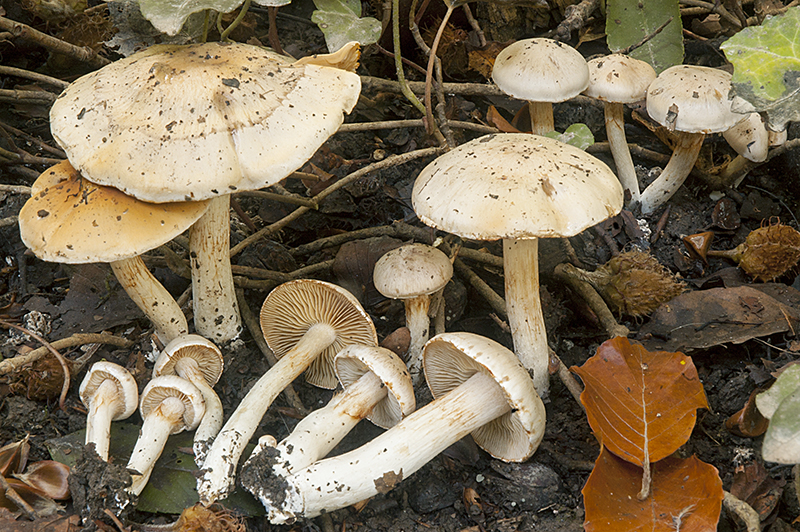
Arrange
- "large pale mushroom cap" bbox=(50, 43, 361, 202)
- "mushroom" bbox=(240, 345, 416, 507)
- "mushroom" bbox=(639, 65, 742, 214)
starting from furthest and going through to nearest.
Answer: "mushroom" bbox=(639, 65, 742, 214) < "mushroom" bbox=(240, 345, 416, 507) < "large pale mushroom cap" bbox=(50, 43, 361, 202)

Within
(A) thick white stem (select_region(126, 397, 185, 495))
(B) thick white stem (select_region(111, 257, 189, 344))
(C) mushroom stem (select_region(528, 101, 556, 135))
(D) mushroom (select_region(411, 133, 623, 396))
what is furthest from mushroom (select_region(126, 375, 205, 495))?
(C) mushroom stem (select_region(528, 101, 556, 135))

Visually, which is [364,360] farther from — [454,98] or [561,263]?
[454,98]

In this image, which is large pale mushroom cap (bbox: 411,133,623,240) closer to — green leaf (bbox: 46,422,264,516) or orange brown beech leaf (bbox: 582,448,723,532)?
orange brown beech leaf (bbox: 582,448,723,532)

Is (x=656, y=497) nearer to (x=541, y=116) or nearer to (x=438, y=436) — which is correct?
(x=438, y=436)

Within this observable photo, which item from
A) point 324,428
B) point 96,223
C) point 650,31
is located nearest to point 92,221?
point 96,223

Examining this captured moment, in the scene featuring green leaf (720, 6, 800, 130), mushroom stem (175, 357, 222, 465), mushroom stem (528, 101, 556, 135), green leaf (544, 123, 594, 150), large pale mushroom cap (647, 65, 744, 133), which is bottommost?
mushroom stem (175, 357, 222, 465)

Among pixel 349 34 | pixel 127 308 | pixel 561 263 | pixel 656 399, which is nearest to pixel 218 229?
pixel 127 308

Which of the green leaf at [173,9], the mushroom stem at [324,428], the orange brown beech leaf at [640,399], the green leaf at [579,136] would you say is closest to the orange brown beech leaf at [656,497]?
the orange brown beech leaf at [640,399]
